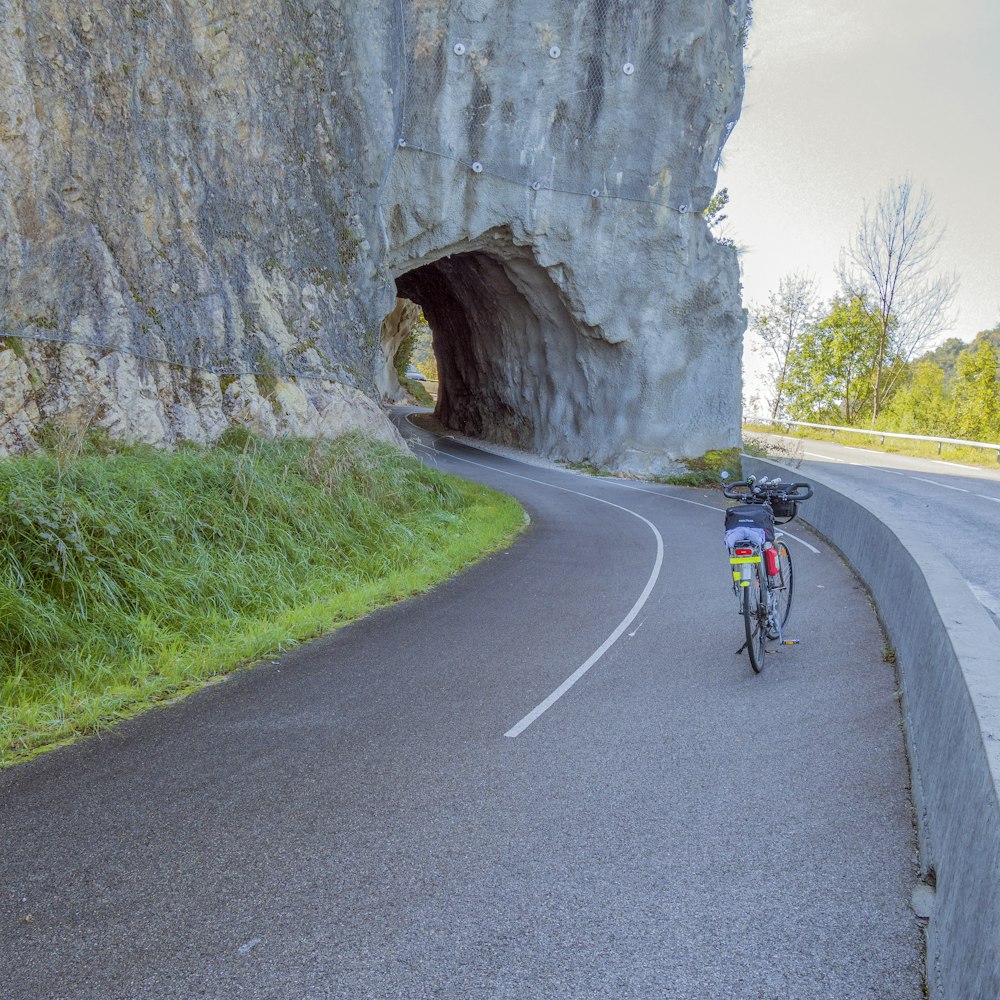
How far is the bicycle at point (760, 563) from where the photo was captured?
310 inches

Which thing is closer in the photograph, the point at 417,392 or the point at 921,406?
the point at 921,406

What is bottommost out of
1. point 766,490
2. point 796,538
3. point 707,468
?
point 707,468

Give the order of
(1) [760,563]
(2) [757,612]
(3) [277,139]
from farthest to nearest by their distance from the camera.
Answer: (3) [277,139] < (2) [757,612] < (1) [760,563]

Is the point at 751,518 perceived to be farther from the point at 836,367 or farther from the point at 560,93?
the point at 836,367

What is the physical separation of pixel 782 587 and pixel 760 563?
2.99 feet

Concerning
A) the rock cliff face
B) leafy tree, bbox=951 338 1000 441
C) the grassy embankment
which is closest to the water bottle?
the rock cliff face

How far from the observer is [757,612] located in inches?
321

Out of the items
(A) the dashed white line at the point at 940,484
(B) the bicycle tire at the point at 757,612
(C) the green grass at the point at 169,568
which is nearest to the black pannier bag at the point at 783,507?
(B) the bicycle tire at the point at 757,612

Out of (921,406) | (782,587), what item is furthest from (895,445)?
(782,587)

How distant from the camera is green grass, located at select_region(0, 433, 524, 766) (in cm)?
696

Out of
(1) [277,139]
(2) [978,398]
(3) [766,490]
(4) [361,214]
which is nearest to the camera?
(3) [766,490]

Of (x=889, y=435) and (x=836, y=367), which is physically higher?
(x=836, y=367)

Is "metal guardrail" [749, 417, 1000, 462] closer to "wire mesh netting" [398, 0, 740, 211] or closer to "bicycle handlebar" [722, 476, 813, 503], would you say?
"wire mesh netting" [398, 0, 740, 211]

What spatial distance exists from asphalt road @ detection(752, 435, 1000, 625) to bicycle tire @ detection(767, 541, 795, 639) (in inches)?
76.1
